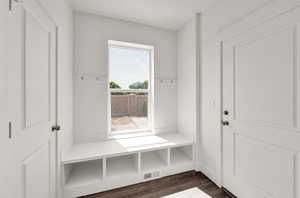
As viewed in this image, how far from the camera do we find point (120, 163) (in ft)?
7.36

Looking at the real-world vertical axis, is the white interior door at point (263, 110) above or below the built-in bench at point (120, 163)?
above

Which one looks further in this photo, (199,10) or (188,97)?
(188,97)

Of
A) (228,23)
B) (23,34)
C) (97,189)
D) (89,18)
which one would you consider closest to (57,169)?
(97,189)

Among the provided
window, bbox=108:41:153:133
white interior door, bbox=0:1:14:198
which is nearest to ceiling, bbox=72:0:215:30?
window, bbox=108:41:153:133

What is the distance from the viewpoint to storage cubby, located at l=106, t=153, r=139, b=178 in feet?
6.51

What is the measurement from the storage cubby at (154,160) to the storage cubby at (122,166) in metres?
0.15

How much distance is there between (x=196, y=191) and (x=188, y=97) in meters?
1.40

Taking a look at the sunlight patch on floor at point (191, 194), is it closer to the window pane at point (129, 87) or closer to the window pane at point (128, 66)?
the window pane at point (129, 87)

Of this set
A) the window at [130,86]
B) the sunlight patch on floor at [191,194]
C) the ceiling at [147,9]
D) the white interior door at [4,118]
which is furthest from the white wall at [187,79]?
the white interior door at [4,118]

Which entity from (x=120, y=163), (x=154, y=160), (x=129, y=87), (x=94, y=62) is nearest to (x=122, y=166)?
(x=120, y=163)

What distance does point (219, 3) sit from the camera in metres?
1.91

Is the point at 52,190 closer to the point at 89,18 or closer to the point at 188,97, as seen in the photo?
the point at 188,97

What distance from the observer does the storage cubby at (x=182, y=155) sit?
2.36 m

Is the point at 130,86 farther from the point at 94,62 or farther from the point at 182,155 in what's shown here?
the point at 182,155
